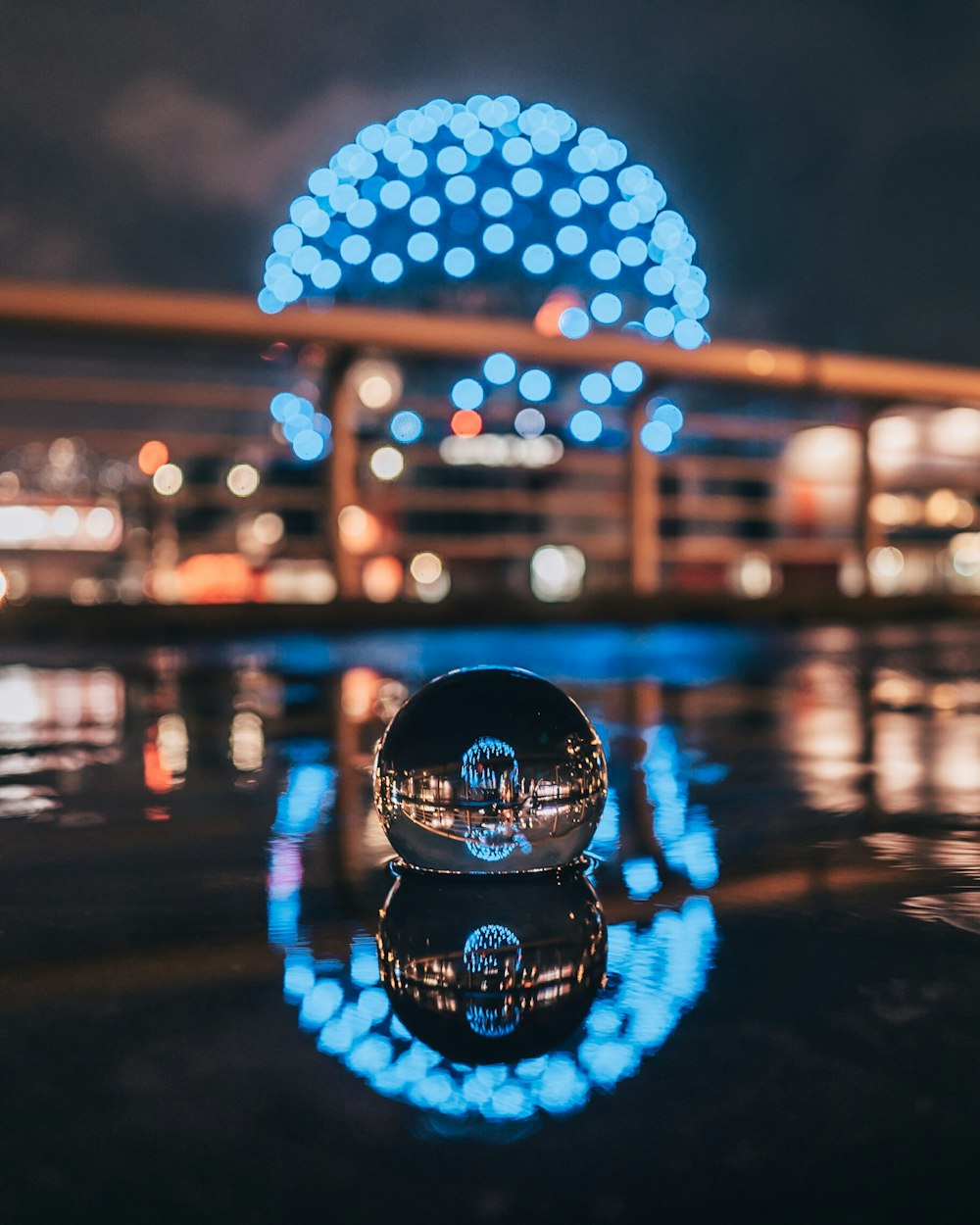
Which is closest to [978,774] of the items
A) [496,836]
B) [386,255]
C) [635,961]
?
[496,836]

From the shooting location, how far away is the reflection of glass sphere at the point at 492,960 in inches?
28.8

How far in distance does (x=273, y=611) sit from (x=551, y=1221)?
6219 millimetres

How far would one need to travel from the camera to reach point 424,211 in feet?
52.0

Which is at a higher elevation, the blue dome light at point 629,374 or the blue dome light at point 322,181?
the blue dome light at point 322,181

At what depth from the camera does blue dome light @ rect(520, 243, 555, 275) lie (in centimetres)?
1623

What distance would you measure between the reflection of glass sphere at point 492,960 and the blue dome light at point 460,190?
15.6 m

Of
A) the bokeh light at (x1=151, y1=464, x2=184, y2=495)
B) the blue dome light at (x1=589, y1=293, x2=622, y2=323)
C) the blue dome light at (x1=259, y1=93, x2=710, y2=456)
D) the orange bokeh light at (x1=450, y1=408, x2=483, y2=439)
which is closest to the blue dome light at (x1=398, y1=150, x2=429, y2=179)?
the blue dome light at (x1=259, y1=93, x2=710, y2=456)

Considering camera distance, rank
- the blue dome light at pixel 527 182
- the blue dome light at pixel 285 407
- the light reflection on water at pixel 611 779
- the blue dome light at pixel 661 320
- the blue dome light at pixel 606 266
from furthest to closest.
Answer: the blue dome light at pixel 661 320
the blue dome light at pixel 606 266
the blue dome light at pixel 527 182
the blue dome light at pixel 285 407
the light reflection on water at pixel 611 779

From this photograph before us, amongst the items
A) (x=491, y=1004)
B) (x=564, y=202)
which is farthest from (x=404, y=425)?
(x=491, y=1004)

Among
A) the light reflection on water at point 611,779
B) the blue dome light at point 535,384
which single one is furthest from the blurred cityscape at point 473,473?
A: the light reflection on water at point 611,779

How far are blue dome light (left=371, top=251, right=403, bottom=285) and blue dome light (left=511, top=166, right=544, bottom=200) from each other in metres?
1.73

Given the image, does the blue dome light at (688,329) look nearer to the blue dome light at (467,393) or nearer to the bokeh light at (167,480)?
the blue dome light at (467,393)

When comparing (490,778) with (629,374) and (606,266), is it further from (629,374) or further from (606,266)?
(606,266)

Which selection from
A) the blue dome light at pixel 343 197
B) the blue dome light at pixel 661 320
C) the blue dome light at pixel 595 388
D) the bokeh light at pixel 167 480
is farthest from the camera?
the blue dome light at pixel 661 320
